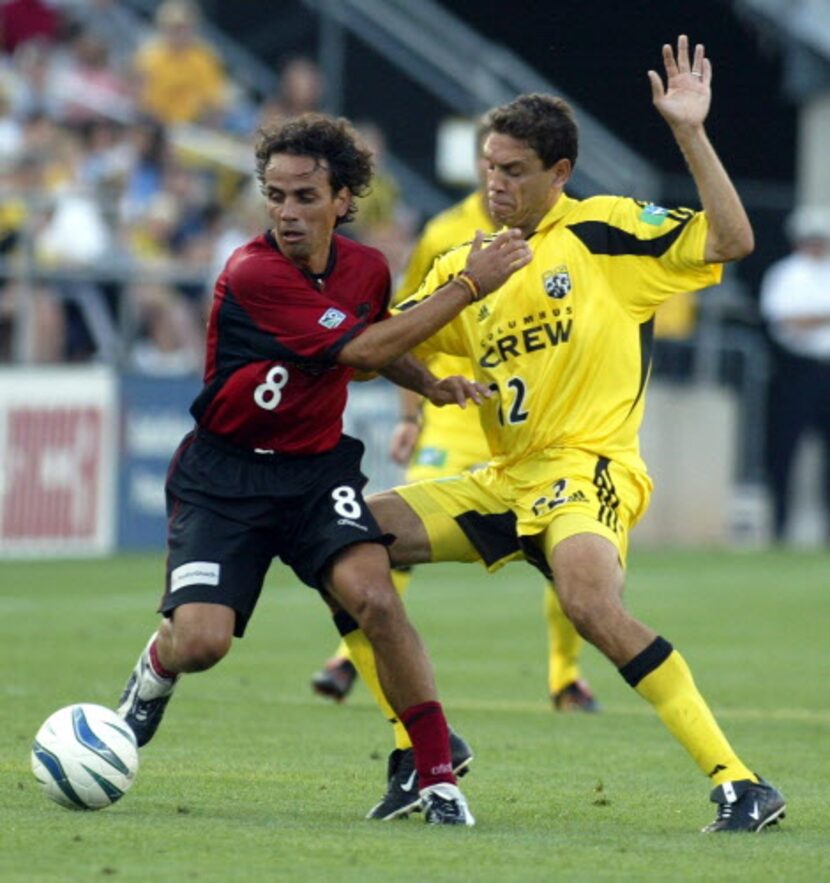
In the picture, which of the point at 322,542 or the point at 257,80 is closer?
the point at 322,542

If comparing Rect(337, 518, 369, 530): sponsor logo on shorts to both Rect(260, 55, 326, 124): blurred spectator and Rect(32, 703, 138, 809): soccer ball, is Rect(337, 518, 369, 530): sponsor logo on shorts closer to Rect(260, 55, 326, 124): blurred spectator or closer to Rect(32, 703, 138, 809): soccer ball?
Rect(32, 703, 138, 809): soccer ball

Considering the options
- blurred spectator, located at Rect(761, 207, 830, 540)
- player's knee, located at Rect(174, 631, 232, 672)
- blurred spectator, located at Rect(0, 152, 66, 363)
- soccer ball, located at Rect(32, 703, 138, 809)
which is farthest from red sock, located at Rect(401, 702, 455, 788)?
blurred spectator, located at Rect(761, 207, 830, 540)

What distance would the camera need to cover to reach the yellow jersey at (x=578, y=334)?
333 inches

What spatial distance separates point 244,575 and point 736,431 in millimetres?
17927

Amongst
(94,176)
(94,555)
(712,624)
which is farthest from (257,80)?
(712,624)

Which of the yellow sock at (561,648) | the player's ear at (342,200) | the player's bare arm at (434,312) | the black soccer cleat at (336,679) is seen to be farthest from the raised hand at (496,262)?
the black soccer cleat at (336,679)

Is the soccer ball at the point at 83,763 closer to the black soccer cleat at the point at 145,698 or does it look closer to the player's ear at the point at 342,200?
the black soccer cleat at the point at 145,698

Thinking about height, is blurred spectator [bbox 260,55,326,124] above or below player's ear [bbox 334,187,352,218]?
above

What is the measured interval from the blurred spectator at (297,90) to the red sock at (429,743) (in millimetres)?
14480

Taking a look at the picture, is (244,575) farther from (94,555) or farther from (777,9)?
(777,9)

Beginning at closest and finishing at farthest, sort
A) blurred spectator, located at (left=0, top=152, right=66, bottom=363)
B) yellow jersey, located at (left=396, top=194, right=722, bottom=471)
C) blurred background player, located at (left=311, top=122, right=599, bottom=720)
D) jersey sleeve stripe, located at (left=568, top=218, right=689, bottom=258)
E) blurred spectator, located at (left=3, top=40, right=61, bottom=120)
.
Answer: jersey sleeve stripe, located at (left=568, top=218, right=689, bottom=258) → yellow jersey, located at (left=396, top=194, right=722, bottom=471) → blurred background player, located at (left=311, top=122, right=599, bottom=720) → blurred spectator, located at (left=0, top=152, right=66, bottom=363) → blurred spectator, located at (left=3, top=40, right=61, bottom=120)

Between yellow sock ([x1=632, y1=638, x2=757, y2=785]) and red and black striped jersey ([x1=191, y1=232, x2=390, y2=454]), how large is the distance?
129 cm

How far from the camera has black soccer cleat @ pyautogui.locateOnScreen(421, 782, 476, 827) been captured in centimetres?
769

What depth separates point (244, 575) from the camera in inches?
316
